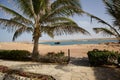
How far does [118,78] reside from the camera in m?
10.5

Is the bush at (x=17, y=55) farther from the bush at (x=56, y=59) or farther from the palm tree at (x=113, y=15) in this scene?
the palm tree at (x=113, y=15)

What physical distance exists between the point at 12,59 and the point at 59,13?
5695mm

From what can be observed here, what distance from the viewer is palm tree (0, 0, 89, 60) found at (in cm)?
1496

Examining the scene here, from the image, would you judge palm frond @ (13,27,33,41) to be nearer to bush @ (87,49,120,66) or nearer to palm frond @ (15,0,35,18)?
palm frond @ (15,0,35,18)

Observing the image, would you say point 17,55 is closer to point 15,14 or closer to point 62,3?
point 15,14

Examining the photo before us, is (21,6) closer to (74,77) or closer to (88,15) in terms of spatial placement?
(88,15)

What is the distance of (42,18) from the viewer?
600 inches

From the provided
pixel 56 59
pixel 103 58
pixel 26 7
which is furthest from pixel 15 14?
pixel 103 58

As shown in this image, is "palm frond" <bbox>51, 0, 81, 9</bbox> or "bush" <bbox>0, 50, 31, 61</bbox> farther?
"bush" <bbox>0, 50, 31, 61</bbox>

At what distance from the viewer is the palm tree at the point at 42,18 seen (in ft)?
49.1

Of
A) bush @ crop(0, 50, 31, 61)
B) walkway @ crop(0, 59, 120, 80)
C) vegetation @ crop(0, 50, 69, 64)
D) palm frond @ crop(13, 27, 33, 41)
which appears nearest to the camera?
walkway @ crop(0, 59, 120, 80)

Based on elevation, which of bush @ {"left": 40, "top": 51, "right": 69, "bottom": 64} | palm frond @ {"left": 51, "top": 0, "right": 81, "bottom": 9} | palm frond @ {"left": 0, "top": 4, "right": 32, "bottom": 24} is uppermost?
palm frond @ {"left": 51, "top": 0, "right": 81, "bottom": 9}

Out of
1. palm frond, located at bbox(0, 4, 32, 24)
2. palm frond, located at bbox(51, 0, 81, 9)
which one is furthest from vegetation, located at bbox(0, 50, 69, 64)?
palm frond, located at bbox(51, 0, 81, 9)

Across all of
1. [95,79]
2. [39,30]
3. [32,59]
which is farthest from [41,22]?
[95,79]
